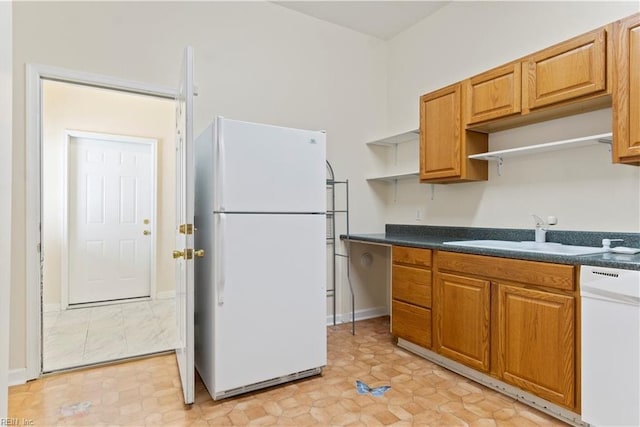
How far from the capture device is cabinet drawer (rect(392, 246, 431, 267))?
8.81 feet

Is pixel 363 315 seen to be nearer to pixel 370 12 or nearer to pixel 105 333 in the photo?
pixel 105 333

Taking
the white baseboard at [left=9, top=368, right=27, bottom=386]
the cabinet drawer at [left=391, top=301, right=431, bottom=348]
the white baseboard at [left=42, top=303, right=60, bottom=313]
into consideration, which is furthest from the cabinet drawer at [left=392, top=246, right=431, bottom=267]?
the white baseboard at [left=42, top=303, right=60, bottom=313]

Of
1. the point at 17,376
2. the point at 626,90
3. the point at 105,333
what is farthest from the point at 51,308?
the point at 626,90

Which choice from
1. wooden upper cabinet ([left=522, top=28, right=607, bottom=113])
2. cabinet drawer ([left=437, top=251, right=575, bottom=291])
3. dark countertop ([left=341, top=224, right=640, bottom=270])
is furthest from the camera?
wooden upper cabinet ([left=522, top=28, right=607, bottom=113])

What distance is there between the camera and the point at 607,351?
1.71m

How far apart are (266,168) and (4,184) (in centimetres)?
154

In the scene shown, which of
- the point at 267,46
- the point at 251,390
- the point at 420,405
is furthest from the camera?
the point at 267,46

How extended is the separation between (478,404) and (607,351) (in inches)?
30.0

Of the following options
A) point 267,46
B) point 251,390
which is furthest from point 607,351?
point 267,46

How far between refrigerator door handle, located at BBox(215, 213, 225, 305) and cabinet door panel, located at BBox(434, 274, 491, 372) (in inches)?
59.0

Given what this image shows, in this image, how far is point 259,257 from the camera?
2248 millimetres

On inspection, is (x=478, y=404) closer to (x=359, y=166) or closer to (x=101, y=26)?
(x=359, y=166)

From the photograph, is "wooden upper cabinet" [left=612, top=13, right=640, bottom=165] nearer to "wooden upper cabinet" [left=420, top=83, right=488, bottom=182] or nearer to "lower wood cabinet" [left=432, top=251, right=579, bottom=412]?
"lower wood cabinet" [left=432, top=251, right=579, bottom=412]

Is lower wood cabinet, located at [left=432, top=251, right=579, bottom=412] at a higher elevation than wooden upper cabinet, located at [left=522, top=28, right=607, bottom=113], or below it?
below
